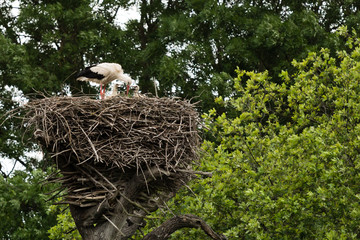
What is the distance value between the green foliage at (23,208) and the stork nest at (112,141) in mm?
7866

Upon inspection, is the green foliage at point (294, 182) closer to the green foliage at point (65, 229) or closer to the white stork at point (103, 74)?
the white stork at point (103, 74)

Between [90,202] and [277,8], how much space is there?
1171 centimetres

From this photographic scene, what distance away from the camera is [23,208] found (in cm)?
1677

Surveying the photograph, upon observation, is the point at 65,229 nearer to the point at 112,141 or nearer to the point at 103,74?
the point at 103,74

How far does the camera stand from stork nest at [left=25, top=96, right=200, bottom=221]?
7234 mm

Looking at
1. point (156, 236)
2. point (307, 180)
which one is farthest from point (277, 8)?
point (156, 236)

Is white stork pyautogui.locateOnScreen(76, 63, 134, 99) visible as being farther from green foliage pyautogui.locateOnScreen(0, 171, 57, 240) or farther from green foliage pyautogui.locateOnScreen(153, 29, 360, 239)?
green foliage pyautogui.locateOnScreen(0, 171, 57, 240)

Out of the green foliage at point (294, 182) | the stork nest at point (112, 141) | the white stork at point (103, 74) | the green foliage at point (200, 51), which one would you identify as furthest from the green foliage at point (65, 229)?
the stork nest at point (112, 141)

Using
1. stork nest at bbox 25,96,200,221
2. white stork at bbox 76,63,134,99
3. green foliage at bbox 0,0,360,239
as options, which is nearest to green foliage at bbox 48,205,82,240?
green foliage at bbox 0,0,360,239

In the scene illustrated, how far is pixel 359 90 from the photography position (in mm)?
11609

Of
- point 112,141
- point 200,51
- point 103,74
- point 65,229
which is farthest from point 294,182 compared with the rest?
point 200,51

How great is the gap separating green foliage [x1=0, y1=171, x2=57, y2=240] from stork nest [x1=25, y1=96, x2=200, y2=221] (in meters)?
7.87

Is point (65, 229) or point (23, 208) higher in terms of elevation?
point (23, 208)

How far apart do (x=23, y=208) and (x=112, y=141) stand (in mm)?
10167
